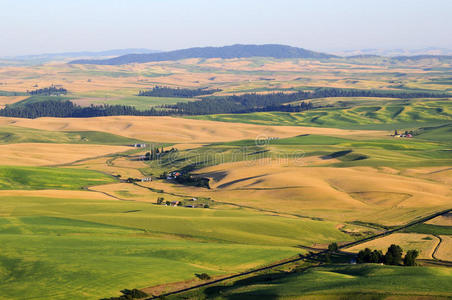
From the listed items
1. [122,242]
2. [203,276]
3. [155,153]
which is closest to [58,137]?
[155,153]

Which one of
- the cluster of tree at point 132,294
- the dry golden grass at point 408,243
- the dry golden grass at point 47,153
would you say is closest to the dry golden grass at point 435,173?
the dry golden grass at point 408,243

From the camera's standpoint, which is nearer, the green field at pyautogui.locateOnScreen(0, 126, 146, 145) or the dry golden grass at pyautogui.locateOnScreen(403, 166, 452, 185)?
the dry golden grass at pyautogui.locateOnScreen(403, 166, 452, 185)

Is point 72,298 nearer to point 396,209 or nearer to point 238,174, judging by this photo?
point 396,209

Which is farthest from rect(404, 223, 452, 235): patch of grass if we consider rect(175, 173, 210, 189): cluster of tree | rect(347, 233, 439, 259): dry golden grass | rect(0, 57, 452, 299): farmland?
rect(175, 173, 210, 189): cluster of tree

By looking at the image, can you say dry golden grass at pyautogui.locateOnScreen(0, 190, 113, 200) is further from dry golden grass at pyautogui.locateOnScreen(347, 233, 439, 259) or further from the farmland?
dry golden grass at pyautogui.locateOnScreen(347, 233, 439, 259)

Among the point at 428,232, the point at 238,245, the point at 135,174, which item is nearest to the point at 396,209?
the point at 428,232

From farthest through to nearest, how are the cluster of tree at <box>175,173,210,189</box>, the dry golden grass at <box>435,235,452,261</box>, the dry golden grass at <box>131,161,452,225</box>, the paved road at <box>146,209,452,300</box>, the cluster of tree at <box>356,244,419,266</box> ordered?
the cluster of tree at <box>175,173,210,189</box>, the dry golden grass at <box>131,161,452,225</box>, the dry golden grass at <box>435,235,452,261</box>, the cluster of tree at <box>356,244,419,266</box>, the paved road at <box>146,209,452,300</box>

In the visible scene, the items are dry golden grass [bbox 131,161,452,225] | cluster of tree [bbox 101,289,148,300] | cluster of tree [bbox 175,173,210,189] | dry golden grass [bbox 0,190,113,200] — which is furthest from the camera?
cluster of tree [bbox 175,173,210,189]

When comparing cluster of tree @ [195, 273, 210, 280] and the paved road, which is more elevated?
cluster of tree @ [195, 273, 210, 280]
